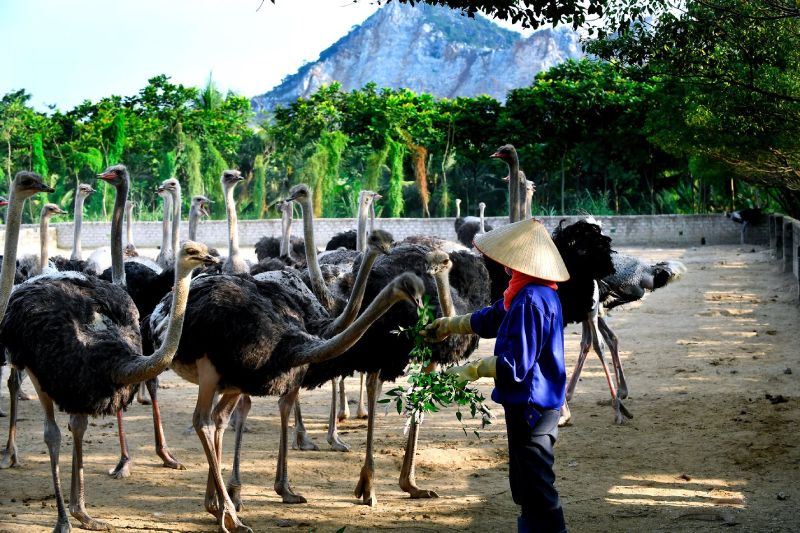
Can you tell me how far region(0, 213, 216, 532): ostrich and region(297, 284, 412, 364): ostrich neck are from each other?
25.9 inches

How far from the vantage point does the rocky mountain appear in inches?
3531

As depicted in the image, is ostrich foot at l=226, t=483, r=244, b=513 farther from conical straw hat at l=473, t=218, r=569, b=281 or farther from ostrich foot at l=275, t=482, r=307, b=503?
conical straw hat at l=473, t=218, r=569, b=281

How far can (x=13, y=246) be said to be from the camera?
545cm

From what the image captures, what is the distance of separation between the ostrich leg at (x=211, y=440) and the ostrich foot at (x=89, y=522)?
0.53 metres

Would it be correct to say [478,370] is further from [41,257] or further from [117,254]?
[41,257]

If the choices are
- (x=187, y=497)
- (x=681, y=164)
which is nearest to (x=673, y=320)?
(x=187, y=497)

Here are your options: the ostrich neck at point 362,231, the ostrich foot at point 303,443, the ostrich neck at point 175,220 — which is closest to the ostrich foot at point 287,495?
the ostrich foot at point 303,443

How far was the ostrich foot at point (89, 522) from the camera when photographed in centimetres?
526

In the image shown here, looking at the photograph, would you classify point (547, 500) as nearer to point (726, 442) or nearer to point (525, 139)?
point (726, 442)

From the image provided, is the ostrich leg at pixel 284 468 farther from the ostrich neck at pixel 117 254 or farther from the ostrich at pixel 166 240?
the ostrich at pixel 166 240

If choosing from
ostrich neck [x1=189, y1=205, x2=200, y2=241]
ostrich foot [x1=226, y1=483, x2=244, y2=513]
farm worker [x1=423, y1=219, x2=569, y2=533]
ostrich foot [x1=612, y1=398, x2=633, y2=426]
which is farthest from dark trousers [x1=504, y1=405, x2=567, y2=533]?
ostrich neck [x1=189, y1=205, x2=200, y2=241]

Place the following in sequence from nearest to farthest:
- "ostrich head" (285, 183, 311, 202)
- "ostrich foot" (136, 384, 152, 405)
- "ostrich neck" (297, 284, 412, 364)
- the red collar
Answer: the red collar, "ostrich neck" (297, 284, 412, 364), "ostrich head" (285, 183, 311, 202), "ostrich foot" (136, 384, 152, 405)

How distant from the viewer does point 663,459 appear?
255 inches

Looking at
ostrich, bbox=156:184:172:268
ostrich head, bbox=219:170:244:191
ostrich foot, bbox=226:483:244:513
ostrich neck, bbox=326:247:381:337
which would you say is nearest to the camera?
ostrich neck, bbox=326:247:381:337
